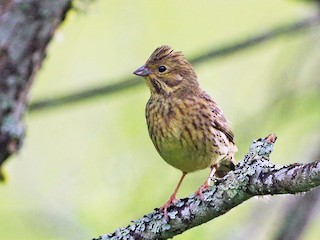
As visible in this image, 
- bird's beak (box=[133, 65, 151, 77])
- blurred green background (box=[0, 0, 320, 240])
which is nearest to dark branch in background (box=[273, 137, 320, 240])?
blurred green background (box=[0, 0, 320, 240])

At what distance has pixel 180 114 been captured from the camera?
6.37 m

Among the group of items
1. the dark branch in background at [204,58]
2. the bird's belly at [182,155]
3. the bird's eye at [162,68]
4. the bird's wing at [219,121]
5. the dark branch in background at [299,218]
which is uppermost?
the dark branch in background at [204,58]

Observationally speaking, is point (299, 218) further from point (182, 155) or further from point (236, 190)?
point (236, 190)

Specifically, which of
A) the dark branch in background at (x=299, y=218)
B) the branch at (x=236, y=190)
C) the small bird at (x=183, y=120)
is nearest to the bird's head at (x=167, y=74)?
the small bird at (x=183, y=120)

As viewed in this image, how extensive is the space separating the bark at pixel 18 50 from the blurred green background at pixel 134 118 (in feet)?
1.68

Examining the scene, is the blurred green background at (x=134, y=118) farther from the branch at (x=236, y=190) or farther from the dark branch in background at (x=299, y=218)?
the branch at (x=236, y=190)

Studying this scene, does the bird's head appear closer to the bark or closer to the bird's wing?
the bird's wing

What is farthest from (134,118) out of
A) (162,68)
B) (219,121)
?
(219,121)

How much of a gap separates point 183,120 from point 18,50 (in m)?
1.14

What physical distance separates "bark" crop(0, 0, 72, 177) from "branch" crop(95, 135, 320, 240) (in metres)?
1.29

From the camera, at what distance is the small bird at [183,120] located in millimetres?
6203

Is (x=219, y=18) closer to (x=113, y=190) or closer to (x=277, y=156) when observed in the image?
(x=277, y=156)

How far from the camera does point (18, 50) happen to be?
6.12m

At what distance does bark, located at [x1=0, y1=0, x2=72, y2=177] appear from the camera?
19.9 ft
